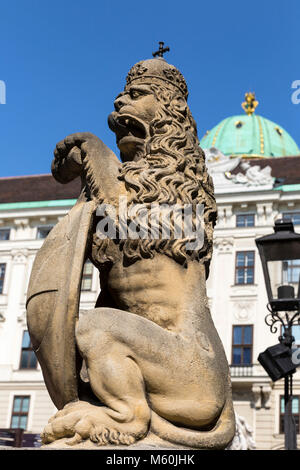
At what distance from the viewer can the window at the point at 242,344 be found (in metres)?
30.4

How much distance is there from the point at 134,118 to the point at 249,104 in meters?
43.1

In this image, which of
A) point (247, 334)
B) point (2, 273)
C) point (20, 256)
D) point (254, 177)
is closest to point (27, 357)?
point (2, 273)

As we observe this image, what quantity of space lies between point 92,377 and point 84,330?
0.23m

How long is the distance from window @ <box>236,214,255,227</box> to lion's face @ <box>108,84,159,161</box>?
2904 cm

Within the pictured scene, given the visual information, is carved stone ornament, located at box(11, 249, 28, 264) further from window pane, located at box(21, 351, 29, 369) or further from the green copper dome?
the green copper dome

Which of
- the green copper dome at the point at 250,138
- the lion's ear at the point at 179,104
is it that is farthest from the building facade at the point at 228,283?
the lion's ear at the point at 179,104

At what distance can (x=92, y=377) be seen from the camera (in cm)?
351

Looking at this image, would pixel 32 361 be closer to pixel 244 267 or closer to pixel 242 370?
pixel 242 370

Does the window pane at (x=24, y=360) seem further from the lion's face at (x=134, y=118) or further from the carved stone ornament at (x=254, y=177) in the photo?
the lion's face at (x=134, y=118)

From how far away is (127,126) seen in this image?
14.3ft

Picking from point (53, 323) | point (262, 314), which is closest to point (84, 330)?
point (53, 323)

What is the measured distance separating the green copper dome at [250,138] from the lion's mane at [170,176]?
36.5 m

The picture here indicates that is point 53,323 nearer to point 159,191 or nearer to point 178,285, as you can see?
point 178,285
